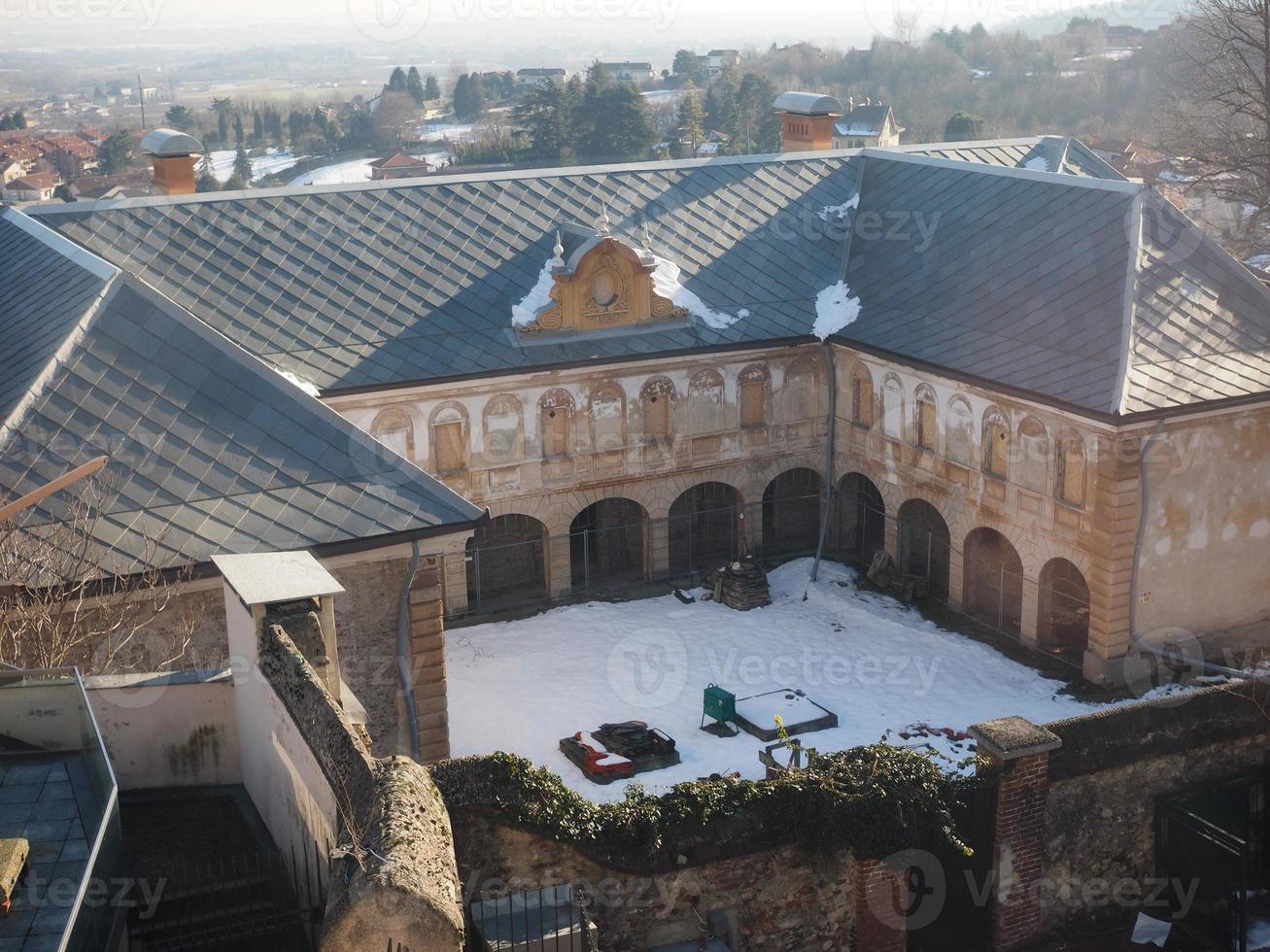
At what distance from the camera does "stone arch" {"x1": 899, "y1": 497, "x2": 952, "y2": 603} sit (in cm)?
3036

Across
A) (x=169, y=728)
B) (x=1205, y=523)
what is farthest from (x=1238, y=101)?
(x=169, y=728)

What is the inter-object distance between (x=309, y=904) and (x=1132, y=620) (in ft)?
56.1

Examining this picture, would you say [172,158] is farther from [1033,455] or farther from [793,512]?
[1033,455]

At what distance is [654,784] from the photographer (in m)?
22.9

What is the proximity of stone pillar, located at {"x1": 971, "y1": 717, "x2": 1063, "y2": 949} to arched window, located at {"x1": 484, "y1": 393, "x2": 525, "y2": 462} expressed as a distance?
13395 millimetres

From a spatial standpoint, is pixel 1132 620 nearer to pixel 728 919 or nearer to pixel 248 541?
pixel 728 919

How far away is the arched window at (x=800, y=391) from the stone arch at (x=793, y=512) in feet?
4.45

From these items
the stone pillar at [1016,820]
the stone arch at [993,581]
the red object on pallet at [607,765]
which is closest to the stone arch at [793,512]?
the stone arch at [993,581]

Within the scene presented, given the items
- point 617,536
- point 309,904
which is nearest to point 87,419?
point 309,904

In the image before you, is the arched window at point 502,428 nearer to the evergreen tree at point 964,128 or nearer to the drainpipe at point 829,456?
the drainpipe at point 829,456

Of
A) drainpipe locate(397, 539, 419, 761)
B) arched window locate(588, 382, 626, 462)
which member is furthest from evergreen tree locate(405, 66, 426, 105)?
drainpipe locate(397, 539, 419, 761)

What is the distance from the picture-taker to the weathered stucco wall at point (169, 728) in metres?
15.6

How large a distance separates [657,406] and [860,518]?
522 centimetres

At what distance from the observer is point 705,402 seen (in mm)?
31031
